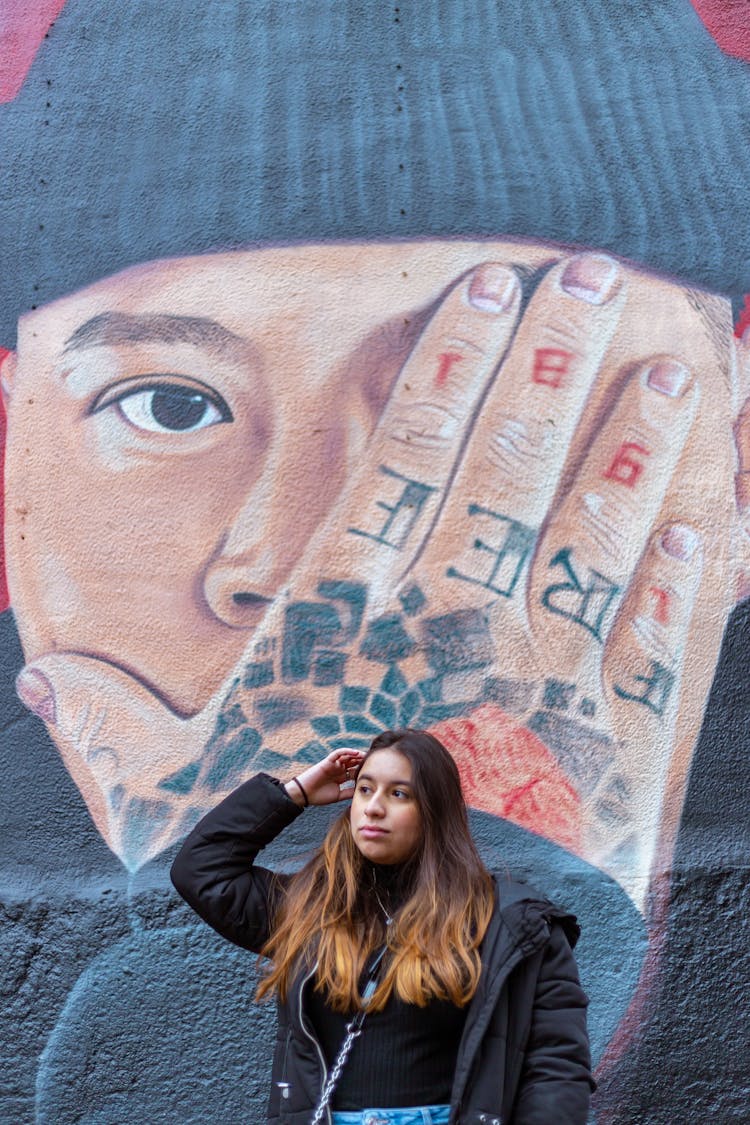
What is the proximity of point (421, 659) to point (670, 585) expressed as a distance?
80 centimetres

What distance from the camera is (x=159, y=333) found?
13.1 feet

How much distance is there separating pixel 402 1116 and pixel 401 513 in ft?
6.60

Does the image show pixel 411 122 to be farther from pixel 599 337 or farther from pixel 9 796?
pixel 9 796

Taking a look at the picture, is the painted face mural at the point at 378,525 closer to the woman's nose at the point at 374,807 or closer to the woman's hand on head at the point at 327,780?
Answer: the woman's hand on head at the point at 327,780

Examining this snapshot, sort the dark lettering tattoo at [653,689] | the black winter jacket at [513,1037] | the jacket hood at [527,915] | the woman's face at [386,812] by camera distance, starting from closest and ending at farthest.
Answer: the black winter jacket at [513,1037], the jacket hood at [527,915], the woman's face at [386,812], the dark lettering tattoo at [653,689]

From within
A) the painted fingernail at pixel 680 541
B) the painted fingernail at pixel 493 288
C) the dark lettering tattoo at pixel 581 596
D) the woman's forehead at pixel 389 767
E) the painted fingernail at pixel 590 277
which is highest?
the painted fingernail at pixel 590 277

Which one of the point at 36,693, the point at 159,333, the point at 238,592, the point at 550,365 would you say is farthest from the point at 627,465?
the point at 36,693

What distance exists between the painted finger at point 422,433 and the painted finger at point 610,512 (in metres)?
0.40

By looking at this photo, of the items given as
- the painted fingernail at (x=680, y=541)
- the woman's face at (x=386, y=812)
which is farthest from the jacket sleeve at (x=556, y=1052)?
the painted fingernail at (x=680, y=541)

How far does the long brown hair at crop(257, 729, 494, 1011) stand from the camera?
225cm

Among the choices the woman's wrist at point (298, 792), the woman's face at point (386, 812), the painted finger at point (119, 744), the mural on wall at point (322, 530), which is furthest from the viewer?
the painted finger at point (119, 744)

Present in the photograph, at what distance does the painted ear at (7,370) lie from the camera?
3.96m

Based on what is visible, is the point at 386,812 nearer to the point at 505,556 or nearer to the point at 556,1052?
the point at 556,1052

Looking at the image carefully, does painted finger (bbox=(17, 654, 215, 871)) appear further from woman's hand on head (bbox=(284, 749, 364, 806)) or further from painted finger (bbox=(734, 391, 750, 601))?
painted finger (bbox=(734, 391, 750, 601))
